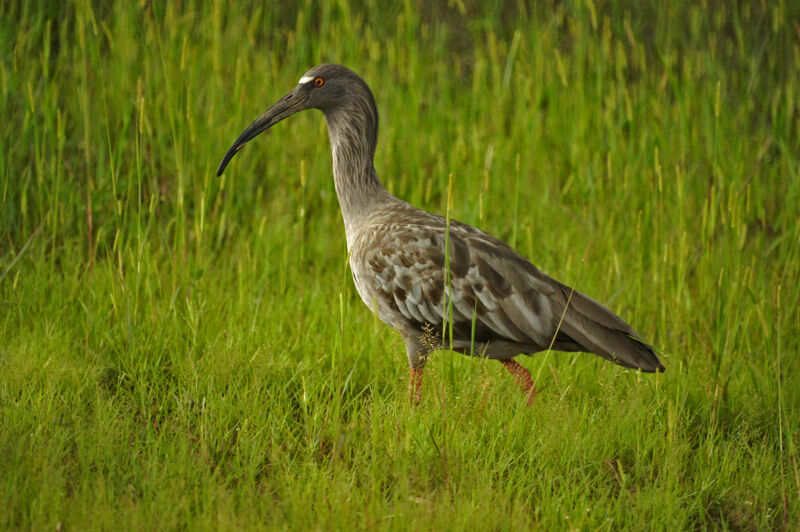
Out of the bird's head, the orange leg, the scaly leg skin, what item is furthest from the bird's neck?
the scaly leg skin

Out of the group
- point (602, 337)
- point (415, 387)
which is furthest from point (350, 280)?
point (602, 337)

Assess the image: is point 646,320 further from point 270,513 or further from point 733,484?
point 270,513

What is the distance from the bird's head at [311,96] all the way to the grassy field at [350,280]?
347 millimetres

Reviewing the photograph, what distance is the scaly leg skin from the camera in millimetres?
4184

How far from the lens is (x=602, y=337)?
3955 millimetres

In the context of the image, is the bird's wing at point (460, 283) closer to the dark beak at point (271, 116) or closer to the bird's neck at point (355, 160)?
the bird's neck at point (355, 160)

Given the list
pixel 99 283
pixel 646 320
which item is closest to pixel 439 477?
pixel 646 320

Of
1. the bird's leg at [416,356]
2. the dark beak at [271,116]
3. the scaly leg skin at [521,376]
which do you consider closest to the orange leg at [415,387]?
the bird's leg at [416,356]

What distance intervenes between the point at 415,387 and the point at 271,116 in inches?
68.5

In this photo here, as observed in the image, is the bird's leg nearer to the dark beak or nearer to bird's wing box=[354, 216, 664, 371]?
bird's wing box=[354, 216, 664, 371]

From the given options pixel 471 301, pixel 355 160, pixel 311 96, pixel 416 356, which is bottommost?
pixel 416 356

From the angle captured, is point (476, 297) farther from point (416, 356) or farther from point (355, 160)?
point (355, 160)

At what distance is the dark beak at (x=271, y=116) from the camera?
4.64 m

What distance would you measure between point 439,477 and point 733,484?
4.29 ft
